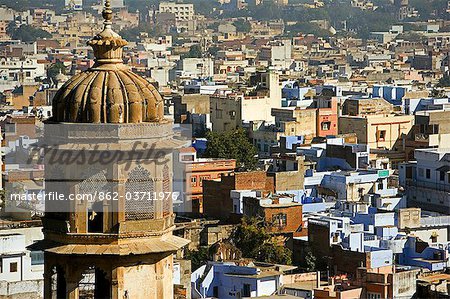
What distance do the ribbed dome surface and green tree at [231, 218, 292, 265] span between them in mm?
13985

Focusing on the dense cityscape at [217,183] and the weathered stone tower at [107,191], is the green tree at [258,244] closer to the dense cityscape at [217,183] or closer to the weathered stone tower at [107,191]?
the dense cityscape at [217,183]

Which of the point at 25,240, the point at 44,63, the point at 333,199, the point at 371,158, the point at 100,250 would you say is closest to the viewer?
the point at 100,250

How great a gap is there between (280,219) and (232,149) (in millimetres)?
8711

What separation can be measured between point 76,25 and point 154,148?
319 ft

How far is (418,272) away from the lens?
1825cm

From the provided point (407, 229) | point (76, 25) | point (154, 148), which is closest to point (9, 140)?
point (407, 229)

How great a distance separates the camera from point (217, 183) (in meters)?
24.6

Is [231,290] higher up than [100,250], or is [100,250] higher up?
[100,250]

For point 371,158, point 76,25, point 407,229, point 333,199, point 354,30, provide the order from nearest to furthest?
1. point 407,229
2. point 333,199
3. point 371,158
4. point 76,25
5. point 354,30

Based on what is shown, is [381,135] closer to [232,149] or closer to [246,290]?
[232,149]

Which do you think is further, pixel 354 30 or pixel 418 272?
pixel 354 30

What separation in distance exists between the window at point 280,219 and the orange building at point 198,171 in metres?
2.87

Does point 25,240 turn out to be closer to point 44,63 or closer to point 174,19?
point 44,63

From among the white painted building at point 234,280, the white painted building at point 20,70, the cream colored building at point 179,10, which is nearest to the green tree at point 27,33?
the white painted building at point 20,70
